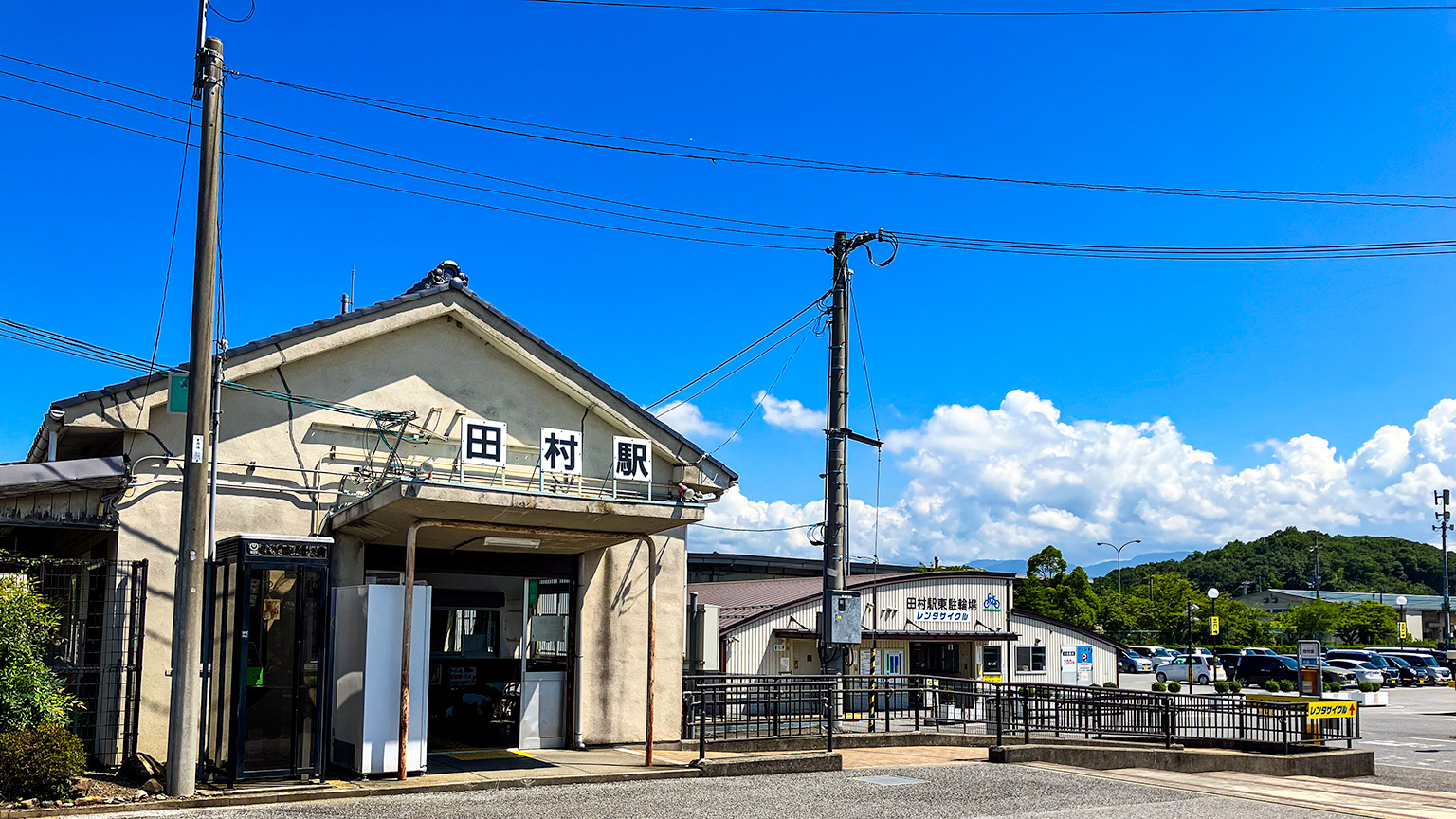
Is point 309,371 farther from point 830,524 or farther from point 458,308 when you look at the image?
point 830,524

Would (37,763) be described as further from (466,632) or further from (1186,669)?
(1186,669)

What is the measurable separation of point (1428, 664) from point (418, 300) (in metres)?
70.8

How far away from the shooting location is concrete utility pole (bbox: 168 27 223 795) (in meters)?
11.8

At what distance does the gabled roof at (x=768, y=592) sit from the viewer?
3516cm

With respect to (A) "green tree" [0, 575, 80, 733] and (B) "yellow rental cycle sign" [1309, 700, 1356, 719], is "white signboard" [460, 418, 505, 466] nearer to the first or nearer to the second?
(A) "green tree" [0, 575, 80, 733]

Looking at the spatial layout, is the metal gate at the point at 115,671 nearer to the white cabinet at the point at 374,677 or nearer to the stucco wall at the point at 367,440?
the stucco wall at the point at 367,440

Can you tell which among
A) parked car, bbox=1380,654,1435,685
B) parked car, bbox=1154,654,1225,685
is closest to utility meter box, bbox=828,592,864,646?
parked car, bbox=1154,654,1225,685

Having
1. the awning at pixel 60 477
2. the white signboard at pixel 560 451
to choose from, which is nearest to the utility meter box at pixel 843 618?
the white signboard at pixel 560 451

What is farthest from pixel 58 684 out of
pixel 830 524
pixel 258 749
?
pixel 830 524

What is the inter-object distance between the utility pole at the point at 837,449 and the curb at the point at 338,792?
14.5 ft

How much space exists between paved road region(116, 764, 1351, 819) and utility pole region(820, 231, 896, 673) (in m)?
3.24

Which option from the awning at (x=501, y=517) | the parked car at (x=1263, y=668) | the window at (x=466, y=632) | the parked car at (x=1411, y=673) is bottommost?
the parked car at (x=1411, y=673)

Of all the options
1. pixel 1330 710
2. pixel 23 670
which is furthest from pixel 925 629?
pixel 23 670

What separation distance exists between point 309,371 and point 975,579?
→ 29.6 metres
